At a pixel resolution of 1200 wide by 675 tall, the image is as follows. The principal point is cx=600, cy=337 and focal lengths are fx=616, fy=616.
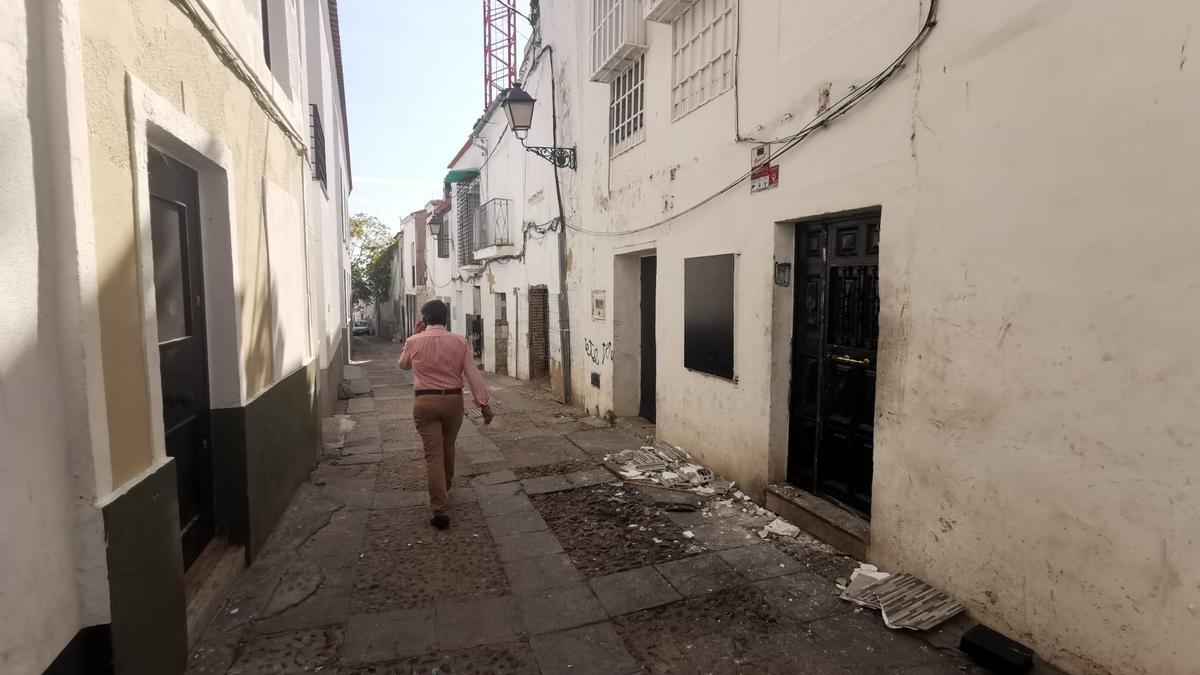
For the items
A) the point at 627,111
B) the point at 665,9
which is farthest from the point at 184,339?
the point at 627,111

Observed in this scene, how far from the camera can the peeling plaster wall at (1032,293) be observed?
2.40 metres

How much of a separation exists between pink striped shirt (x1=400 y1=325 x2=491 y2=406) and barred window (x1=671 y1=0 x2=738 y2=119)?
10.4ft

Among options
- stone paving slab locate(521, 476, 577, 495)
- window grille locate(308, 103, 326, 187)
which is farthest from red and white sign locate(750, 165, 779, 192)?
window grille locate(308, 103, 326, 187)

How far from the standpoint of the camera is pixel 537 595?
3.65 m

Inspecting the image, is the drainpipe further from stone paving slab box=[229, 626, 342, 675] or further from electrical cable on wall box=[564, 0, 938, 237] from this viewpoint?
stone paving slab box=[229, 626, 342, 675]

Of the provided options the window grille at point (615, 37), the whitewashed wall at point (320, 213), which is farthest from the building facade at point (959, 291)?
the whitewashed wall at point (320, 213)

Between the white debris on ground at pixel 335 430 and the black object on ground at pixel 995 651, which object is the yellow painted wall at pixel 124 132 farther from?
the white debris on ground at pixel 335 430

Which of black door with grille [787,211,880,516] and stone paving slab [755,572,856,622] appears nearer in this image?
stone paving slab [755,572,856,622]

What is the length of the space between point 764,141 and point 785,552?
3.04 m

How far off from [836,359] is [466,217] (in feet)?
46.3

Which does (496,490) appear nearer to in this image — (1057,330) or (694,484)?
(694,484)

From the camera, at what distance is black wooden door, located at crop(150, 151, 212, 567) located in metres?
3.14

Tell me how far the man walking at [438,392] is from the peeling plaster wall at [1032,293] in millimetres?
2744

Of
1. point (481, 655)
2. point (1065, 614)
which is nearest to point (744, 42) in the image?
point (1065, 614)
